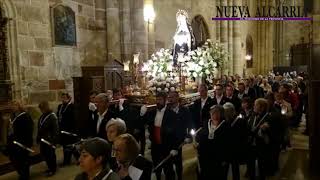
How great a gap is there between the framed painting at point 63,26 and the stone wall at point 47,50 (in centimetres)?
14

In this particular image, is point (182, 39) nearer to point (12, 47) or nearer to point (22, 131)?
point (12, 47)

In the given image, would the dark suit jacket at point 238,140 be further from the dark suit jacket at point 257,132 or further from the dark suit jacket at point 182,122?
the dark suit jacket at point 182,122

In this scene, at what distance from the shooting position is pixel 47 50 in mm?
9812

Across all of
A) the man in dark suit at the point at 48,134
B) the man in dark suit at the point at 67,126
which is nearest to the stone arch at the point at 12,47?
the man in dark suit at the point at 67,126

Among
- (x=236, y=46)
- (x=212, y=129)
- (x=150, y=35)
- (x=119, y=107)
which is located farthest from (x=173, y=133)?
(x=236, y=46)

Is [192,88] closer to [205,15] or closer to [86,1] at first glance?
[86,1]

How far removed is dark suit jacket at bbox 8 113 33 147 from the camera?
251 inches

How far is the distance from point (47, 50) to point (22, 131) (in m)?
3.98

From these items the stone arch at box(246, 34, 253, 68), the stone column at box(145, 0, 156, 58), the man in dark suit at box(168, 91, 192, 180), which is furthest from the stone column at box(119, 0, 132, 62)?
the stone arch at box(246, 34, 253, 68)

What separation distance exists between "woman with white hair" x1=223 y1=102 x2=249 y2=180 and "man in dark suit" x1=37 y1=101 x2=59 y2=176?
3.49m

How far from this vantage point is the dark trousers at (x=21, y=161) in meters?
6.40

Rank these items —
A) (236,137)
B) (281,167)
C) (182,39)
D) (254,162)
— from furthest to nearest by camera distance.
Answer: (182,39), (281,167), (254,162), (236,137)

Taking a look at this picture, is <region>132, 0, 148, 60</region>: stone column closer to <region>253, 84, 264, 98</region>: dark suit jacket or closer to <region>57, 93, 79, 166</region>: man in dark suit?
<region>253, 84, 264, 98</region>: dark suit jacket

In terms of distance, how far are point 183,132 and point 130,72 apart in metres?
6.96
